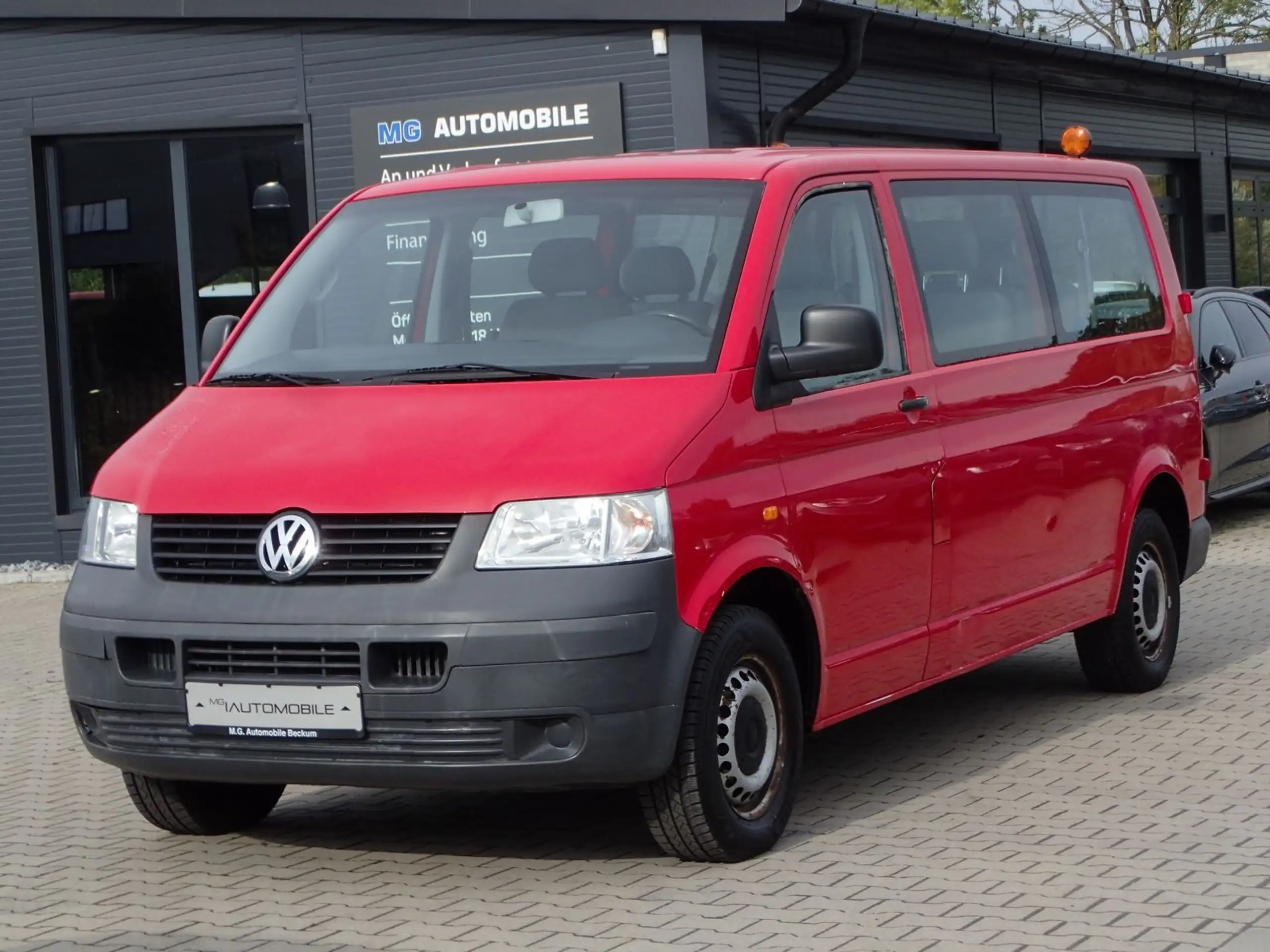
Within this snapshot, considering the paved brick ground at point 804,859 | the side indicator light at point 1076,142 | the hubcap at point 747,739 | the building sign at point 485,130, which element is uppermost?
the building sign at point 485,130

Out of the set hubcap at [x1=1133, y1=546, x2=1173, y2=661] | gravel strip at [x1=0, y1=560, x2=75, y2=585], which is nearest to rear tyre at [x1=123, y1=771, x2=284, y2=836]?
hubcap at [x1=1133, y1=546, x2=1173, y2=661]

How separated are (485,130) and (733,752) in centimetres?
906

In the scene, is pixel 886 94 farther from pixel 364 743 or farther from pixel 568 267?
pixel 364 743

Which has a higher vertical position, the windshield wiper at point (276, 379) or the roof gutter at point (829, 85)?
the roof gutter at point (829, 85)

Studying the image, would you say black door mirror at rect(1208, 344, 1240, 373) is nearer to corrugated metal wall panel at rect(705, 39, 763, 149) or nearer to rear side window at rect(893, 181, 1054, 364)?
corrugated metal wall panel at rect(705, 39, 763, 149)

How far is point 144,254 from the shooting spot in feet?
49.8

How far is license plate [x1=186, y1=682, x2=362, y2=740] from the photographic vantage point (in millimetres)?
5520

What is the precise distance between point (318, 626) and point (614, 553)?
0.79m

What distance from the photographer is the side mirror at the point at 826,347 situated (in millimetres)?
6043

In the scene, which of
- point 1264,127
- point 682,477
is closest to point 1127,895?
point 682,477

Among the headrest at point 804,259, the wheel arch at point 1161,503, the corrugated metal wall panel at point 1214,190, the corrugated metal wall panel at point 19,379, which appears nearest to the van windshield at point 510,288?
the headrest at point 804,259

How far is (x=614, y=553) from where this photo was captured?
5.45 meters

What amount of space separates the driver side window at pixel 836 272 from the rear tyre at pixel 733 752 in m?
0.84

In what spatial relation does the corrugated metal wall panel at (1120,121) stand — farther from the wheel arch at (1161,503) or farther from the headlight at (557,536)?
the headlight at (557,536)
